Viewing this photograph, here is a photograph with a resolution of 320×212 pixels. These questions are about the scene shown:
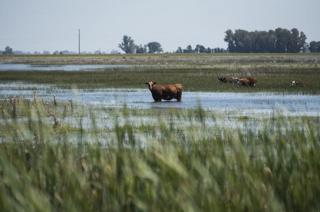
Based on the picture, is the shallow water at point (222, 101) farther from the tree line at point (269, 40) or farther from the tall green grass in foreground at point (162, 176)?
the tree line at point (269, 40)

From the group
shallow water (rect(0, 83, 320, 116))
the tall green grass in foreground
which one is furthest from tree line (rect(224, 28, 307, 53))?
the tall green grass in foreground

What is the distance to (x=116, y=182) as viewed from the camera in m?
7.72

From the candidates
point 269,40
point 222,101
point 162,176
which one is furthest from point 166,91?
point 269,40

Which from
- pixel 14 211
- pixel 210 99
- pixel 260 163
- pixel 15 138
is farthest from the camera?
pixel 210 99

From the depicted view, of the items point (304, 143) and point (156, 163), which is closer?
point (156, 163)

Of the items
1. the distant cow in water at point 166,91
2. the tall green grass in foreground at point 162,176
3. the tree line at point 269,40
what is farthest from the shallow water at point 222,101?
the tree line at point 269,40

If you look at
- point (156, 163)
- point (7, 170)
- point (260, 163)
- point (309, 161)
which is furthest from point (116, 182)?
point (309, 161)

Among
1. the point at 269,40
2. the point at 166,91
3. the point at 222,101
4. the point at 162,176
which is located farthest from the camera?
the point at 269,40

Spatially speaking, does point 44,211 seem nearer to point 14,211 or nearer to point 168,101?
point 14,211

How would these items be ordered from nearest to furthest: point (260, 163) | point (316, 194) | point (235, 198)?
point (235, 198), point (316, 194), point (260, 163)

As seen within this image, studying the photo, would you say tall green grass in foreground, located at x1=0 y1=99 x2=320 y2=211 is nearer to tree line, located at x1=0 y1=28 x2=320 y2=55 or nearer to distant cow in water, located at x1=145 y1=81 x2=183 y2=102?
distant cow in water, located at x1=145 y1=81 x2=183 y2=102

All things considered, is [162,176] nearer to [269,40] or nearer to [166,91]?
[166,91]

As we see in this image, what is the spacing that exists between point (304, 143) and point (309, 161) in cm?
50

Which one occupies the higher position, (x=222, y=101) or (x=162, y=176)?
(x=162, y=176)
